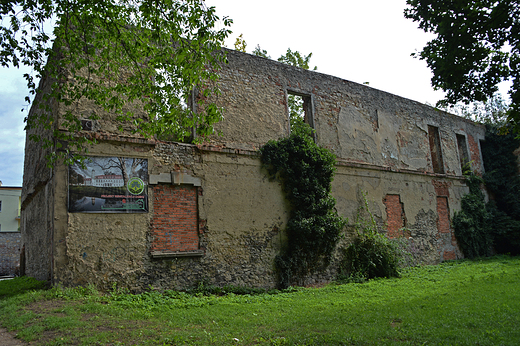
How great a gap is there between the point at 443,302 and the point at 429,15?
514 centimetres

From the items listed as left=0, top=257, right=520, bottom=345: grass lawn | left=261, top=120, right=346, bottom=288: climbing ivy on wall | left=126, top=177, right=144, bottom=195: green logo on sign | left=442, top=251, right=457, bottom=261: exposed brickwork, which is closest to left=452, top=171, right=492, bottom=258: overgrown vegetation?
left=442, top=251, right=457, bottom=261: exposed brickwork

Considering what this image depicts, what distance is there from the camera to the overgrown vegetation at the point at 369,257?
1161 centimetres

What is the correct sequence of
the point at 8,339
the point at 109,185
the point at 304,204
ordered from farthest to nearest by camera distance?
the point at 304,204 → the point at 109,185 → the point at 8,339

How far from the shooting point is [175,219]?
8.84 metres

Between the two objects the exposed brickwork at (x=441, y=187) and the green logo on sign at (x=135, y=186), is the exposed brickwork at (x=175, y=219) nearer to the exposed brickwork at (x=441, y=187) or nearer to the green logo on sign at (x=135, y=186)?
the green logo on sign at (x=135, y=186)

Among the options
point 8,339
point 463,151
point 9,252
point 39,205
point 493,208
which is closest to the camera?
point 8,339

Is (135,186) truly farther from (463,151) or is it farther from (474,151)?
(474,151)

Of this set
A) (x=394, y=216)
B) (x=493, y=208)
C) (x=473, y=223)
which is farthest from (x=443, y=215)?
(x=493, y=208)

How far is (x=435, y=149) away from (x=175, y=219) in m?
13.0

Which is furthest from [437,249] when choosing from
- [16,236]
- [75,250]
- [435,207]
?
[16,236]

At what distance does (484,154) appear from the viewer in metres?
19.2

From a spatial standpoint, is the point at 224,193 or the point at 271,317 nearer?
the point at 271,317

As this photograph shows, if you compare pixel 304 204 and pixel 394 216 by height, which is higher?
pixel 304 204

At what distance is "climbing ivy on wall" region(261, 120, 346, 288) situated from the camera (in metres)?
10.3
